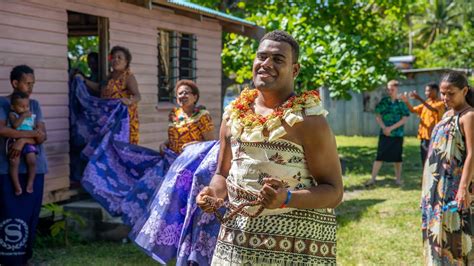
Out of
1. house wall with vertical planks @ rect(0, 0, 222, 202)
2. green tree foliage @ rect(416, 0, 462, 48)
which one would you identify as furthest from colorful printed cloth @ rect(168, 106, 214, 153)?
green tree foliage @ rect(416, 0, 462, 48)

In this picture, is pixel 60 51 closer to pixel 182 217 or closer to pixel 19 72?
pixel 19 72

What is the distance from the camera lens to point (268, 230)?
110 inches

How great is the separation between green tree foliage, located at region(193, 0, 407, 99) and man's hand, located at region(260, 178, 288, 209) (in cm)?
995

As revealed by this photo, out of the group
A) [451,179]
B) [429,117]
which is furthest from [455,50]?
[451,179]

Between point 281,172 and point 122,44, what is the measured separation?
6309 millimetres

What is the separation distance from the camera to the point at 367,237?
7.41m

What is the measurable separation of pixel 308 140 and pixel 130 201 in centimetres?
417

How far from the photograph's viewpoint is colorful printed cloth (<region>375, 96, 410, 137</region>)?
440 inches

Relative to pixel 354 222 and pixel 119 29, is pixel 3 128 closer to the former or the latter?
pixel 119 29

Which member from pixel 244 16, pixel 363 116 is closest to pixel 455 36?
pixel 363 116

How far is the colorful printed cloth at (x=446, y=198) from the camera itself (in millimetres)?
4961

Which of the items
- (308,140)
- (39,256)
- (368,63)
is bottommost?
(39,256)

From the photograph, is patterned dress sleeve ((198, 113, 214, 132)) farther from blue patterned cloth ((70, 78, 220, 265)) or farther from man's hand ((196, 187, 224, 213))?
man's hand ((196, 187, 224, 213))

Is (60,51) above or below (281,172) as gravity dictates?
above
